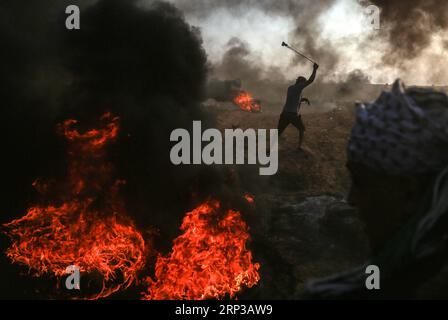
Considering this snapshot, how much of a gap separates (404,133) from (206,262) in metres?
6.42

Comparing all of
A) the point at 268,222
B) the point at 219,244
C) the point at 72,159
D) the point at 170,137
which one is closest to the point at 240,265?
the point at 219,244

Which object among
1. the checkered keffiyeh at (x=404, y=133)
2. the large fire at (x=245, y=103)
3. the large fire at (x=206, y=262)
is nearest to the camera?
the checkered keffiyeh at (x=404, y=133)

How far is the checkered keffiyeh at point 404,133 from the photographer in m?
2.01

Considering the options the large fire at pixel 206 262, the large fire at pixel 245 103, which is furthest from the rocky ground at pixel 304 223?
the large fire at pixel 245 103

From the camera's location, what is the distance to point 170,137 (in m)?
9.74

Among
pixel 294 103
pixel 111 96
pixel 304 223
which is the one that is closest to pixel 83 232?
pixel 111 96

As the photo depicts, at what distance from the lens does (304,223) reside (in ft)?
32.8

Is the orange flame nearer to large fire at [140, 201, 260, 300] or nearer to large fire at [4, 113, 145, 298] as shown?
large fire at [140, 201, 260, 300]

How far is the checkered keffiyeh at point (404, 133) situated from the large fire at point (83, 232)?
660 cm

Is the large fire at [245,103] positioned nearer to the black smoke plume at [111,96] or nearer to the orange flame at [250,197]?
the black smoke plume at [111,96]

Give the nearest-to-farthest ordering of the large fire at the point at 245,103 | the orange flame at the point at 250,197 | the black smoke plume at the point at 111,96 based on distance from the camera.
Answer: the black smoke plume at the point at 111,96, the orange flame at the point at 250,197, the large fire at the point at 245,103

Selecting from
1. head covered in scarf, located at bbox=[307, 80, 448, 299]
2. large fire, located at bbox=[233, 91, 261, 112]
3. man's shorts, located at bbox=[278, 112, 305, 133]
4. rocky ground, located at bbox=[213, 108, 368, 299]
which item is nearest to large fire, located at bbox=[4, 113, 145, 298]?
rocky ground, located at bbox=[213, 108, 368, 299]
